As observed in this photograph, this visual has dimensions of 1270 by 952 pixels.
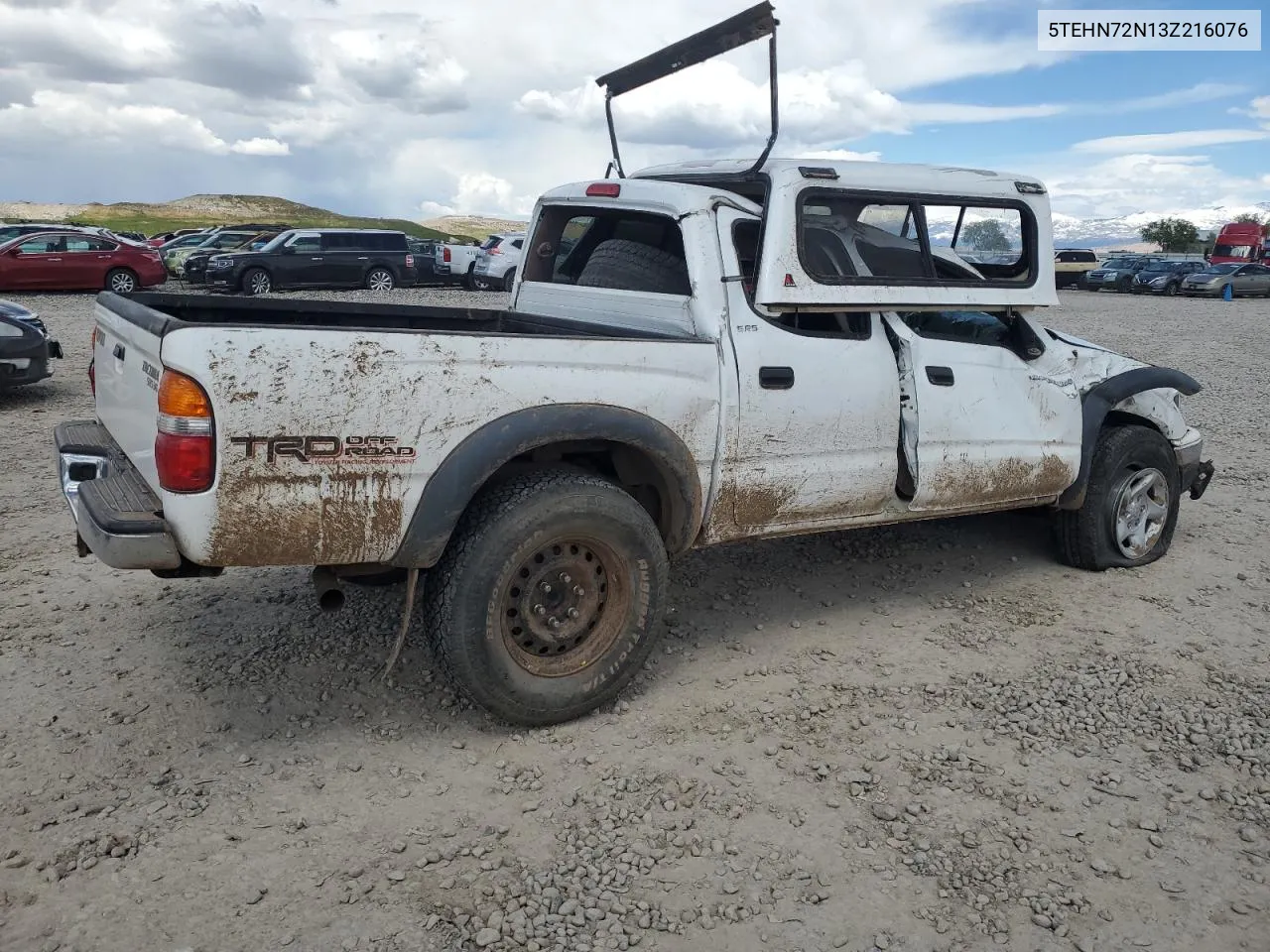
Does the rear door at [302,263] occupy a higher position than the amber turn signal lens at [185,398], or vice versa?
the rear door at [302,263]

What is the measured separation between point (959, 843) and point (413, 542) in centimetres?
194

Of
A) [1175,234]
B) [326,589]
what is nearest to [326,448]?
[326,589]

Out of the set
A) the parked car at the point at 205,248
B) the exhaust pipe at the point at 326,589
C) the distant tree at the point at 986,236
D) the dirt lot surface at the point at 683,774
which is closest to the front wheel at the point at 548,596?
the dirt lot surface at the point at 683,774

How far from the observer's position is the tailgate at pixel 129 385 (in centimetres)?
332

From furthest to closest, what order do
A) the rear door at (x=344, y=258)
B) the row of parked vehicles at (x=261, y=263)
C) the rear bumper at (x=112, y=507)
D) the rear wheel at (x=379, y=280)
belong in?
the rear wheel at (x=379, y=280), the rear door at (x=344, y=258), the row of parked vehicles at (x=261, y=263), the rear bumper at (x=112, y=507)

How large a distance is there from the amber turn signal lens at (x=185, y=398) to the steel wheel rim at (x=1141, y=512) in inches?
176

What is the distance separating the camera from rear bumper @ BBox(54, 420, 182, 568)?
3188 mm

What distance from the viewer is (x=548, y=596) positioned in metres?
3.79

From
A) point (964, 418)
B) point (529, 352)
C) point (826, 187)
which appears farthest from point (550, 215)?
point (964, 418)

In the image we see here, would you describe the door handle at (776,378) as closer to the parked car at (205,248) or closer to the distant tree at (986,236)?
the distant tree at (986,236)

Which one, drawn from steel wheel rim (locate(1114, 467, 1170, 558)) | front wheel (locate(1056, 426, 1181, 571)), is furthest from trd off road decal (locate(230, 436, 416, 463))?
steel wheel rim (locate(1114, 467, 1170, 558))

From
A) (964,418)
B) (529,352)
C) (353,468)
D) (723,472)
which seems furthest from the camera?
(964,418)

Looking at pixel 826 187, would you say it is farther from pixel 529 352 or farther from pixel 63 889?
pixel 63 889

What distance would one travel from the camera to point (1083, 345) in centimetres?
541
